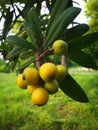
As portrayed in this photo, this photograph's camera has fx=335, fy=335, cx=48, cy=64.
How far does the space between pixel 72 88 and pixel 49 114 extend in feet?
13.1

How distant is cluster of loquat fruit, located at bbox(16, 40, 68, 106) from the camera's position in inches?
22.8

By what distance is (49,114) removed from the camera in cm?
470

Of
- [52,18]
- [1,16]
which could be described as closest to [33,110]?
[1,16]

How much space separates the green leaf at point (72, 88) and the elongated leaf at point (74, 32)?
0.09m

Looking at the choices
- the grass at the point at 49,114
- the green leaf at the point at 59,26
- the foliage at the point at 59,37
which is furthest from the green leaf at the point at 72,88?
the grass at the point at 49,114

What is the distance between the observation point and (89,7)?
13164 millimetres

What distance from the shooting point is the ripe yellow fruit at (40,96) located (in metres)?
0.59

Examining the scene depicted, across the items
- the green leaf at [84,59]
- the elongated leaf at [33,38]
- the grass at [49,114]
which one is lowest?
the grass at [49,114]

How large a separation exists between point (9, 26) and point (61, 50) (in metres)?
0.78

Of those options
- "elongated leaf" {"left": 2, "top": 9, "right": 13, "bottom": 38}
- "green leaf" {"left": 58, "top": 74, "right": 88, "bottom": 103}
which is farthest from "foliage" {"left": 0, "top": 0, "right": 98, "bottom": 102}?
"elongated leaf" {"left": 2, "top": 9, "right": 13, "bottom": 38}

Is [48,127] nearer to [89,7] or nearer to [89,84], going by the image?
[89,84]

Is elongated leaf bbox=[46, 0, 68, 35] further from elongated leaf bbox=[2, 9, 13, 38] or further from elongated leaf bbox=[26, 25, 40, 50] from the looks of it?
elongated leaf bbox=[2, 9, 13, 38]

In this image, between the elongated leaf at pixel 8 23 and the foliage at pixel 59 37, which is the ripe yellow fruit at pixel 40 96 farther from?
the elongated leaf at pixel 8 23

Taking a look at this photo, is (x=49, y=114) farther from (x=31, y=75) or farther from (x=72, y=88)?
(x=31, y=75)
